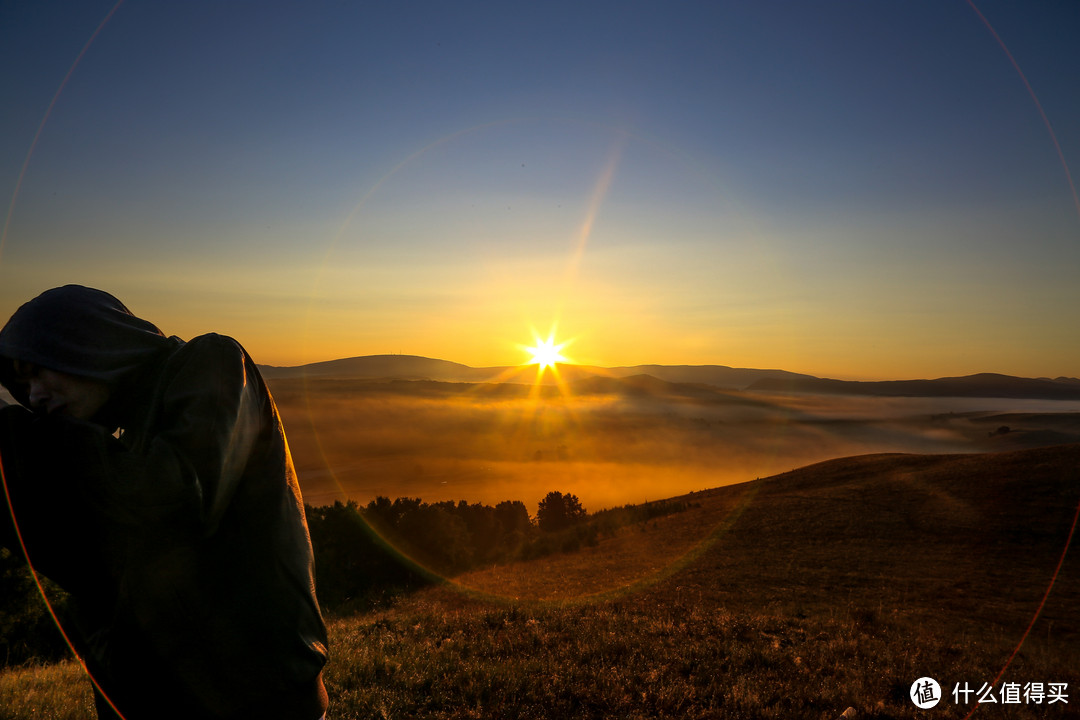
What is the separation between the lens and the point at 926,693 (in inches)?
272

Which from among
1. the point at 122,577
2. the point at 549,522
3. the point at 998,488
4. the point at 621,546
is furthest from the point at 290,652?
the point at 549,522

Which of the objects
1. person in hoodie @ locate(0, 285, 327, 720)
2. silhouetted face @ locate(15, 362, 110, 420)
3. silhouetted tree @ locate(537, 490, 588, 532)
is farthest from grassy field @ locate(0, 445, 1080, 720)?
silhouetted tree @ locate(537, 490, 588, 532)

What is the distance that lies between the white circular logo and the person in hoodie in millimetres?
7418

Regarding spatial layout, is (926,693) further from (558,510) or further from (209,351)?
(558,510)

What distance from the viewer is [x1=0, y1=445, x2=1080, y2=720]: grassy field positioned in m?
6.41

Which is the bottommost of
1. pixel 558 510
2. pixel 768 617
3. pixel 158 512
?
pixel 558 510

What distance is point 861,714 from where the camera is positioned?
6254 millimetres

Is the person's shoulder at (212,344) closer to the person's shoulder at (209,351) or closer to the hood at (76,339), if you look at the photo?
the person's shoulder at (209,351)

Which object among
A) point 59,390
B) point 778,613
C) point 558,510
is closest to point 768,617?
point 778,613

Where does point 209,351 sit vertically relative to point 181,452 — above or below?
above

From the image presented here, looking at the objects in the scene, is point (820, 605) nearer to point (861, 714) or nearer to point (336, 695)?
point (861, 714)

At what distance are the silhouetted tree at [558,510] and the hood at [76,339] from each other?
44.9 metres

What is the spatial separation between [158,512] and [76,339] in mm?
472

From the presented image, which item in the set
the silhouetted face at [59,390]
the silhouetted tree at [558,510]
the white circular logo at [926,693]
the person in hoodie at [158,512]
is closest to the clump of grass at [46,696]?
the person in hoodie at [158,512]
